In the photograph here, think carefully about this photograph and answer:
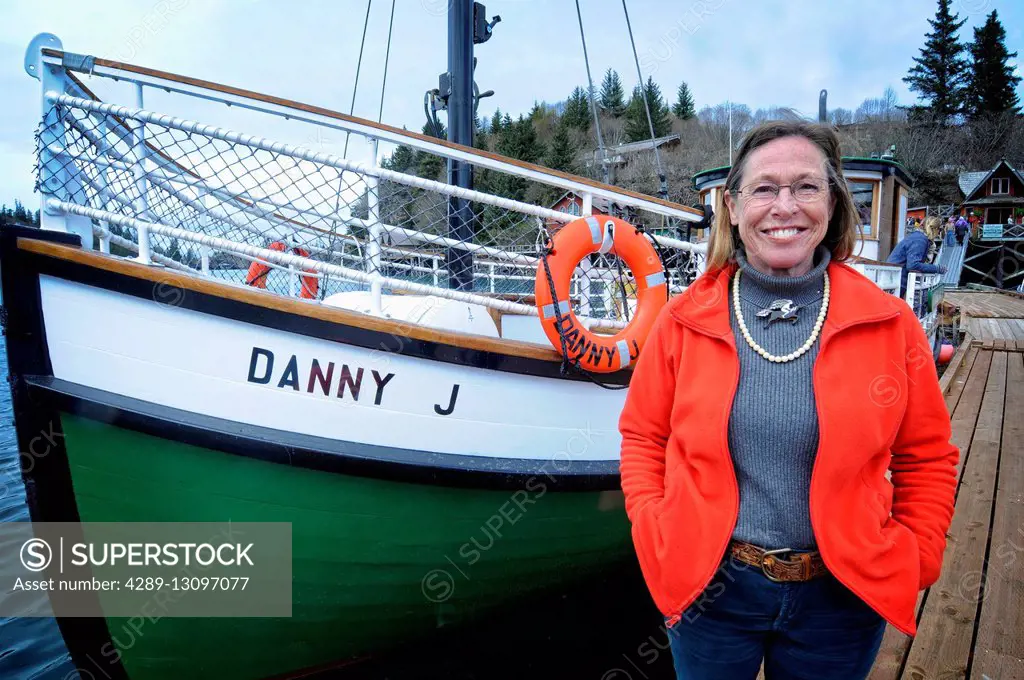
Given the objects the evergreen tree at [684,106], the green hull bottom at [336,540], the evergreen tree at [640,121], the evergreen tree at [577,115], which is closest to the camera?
the green hull bottom at [336,540]

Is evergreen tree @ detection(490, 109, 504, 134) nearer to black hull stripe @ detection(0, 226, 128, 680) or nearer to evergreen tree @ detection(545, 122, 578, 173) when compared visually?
evergreen tree @ detection(545, 122, 578, 173)

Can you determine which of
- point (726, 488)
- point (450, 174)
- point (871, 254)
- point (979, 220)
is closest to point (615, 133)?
point (979, 220)

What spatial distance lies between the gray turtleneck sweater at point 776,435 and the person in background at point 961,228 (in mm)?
32924

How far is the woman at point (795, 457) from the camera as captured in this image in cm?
116

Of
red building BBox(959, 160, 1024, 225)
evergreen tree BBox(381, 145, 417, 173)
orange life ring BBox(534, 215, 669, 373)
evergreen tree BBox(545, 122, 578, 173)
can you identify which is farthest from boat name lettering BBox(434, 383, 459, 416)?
red building BBox(959, 160, 1024, 225)

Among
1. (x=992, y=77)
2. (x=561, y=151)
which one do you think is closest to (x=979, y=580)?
(x=561, y=151)

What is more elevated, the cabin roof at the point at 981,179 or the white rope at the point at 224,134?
the cabin roof at the point at 981,179

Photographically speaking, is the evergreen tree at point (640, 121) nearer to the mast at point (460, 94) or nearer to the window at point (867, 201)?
the window at point (867, 201)

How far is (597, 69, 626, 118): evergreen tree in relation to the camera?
155ft

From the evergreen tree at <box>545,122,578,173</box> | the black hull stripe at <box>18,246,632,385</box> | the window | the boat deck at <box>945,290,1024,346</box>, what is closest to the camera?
the black hull stripe at <box>18,246,632,385</box>

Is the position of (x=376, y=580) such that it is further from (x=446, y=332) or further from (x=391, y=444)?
(x=446, y=332)

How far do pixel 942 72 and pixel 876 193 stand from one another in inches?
1863

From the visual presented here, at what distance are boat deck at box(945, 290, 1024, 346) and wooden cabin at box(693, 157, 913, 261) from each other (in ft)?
8.59

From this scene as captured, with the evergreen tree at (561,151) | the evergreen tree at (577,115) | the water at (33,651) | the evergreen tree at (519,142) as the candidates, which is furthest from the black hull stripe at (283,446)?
the evergreen tree at (577,115)
